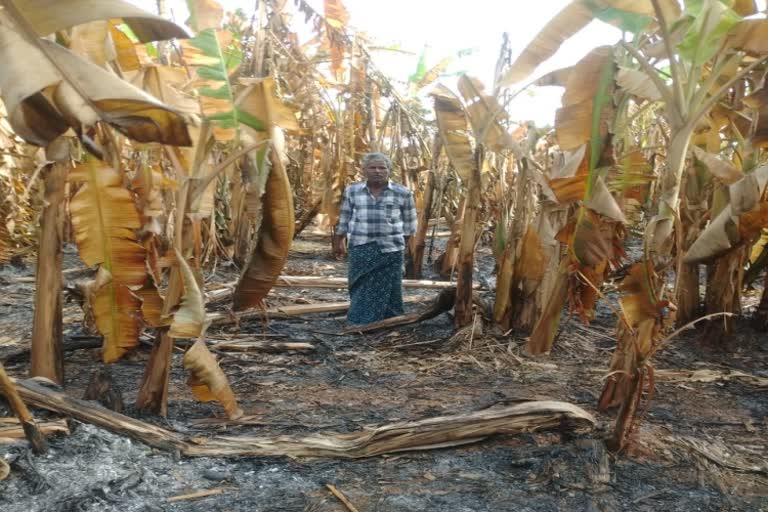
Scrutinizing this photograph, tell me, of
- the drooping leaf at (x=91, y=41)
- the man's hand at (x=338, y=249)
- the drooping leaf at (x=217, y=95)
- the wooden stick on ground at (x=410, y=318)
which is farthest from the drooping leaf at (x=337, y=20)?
the drooping leaf at (x=91, y=41)

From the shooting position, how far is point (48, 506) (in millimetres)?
2416

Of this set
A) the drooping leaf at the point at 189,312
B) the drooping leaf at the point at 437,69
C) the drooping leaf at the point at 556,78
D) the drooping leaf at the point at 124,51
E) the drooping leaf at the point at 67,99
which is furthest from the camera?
the drooping leaf at the point at 437,69

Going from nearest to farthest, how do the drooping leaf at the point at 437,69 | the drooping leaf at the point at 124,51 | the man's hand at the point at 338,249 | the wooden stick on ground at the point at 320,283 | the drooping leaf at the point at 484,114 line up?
the drooping leaf at the point at 124,51
the drooping leaf at the point at 484,114
the wooden stick on ground at the point at 320,283
the man's hand at the point at 338,249
the drooping leaf at the point at 437,69

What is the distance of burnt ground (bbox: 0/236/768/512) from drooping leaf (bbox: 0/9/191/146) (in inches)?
55.2

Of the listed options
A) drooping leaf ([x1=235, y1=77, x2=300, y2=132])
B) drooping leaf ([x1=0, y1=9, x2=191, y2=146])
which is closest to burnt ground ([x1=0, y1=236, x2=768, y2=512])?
drooping leaf ([x1=0, y1=9, x2=191, y2=146])

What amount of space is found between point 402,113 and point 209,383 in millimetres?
5578

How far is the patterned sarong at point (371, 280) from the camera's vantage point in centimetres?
563

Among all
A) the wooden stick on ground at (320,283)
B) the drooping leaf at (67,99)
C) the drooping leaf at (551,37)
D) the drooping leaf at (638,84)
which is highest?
the drooping leaf at (551,37)

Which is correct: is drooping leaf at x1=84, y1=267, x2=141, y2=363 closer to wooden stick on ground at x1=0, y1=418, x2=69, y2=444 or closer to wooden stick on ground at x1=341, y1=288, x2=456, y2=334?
wooden stick on ground at x1=0, y1=418, x2=69, y2=444

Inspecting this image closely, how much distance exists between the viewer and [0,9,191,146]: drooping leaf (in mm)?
1906

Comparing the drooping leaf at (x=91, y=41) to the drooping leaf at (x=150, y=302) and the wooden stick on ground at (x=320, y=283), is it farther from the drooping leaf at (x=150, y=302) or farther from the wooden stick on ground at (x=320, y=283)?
the wooden stick on ground at (x=320, y=283)

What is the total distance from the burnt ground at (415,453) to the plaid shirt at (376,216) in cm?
81

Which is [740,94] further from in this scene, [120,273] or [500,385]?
[120,273]

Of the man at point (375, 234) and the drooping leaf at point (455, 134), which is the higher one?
the drooping leaf at point (455, 134)
